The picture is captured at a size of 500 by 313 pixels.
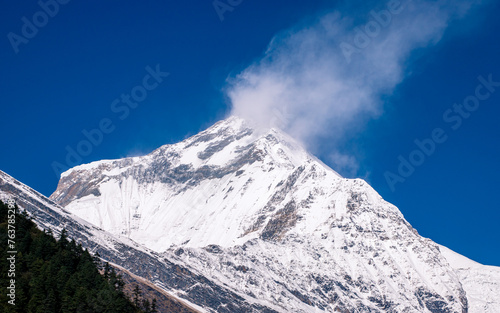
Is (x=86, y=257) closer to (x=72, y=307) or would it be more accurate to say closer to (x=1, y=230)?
(x=1, y=230)

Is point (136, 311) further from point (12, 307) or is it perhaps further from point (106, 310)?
point (12, 307)

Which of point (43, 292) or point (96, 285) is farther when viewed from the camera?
point (96, 285)

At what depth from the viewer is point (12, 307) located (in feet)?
354

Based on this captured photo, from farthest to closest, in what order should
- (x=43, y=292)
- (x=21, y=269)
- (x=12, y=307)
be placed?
(x=21, y=269), (x=43, y=292), (x=12, y=307)

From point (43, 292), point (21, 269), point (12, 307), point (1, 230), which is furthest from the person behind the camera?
point (1, 230)

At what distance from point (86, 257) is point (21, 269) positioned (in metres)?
19.9

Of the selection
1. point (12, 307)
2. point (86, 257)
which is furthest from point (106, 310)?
point (86, 257)

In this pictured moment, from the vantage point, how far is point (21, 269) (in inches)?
4906

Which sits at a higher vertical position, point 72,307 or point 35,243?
point 35,243

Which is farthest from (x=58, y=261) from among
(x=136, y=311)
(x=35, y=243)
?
(x=136, y=311)

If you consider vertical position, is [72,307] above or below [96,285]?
below

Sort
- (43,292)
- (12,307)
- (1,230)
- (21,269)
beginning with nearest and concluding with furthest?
(12,307) < (43,292) < (21,269) < (1,230)

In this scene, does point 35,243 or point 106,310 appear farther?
point 35,243

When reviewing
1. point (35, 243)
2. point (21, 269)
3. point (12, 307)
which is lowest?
point (12, 307)
